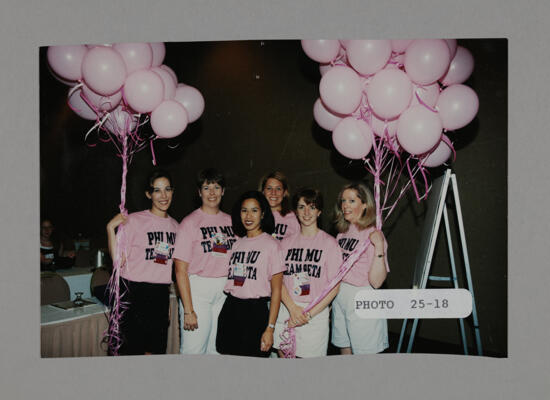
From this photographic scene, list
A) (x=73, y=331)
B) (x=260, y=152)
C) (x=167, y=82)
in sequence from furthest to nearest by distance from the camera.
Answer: (x=260, y=152), (x=73, y=331), (x=167, y=82)

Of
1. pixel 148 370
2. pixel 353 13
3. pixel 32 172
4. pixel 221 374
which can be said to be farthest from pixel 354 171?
pixel 32 172

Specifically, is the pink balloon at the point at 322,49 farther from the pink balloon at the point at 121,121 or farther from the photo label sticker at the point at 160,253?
the photo label sticker at the point at 160,253

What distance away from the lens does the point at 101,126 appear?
7.53ft

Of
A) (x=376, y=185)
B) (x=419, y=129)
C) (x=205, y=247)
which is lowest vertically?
(x=205, y=247)

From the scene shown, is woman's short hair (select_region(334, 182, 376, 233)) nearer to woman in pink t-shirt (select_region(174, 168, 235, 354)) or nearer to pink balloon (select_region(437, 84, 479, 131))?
pink balloon (select_region(437, 84, 479, 131))

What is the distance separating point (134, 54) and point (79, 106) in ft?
1.40

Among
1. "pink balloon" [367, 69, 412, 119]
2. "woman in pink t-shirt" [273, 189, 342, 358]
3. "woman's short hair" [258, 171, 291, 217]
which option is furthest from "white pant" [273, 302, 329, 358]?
"pink balloon" [367, 69, 412, 119]

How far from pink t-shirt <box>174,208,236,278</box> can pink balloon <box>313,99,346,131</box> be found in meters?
0.80

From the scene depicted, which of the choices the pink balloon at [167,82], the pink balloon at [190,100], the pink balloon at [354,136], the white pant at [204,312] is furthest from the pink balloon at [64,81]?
the pink balloon at [354,136]

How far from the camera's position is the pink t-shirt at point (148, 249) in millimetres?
2266

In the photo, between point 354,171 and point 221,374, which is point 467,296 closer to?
point 354,171

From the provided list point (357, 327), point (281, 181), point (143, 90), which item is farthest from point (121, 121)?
point (357, 327)

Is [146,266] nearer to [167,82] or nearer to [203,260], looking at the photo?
[203,260]

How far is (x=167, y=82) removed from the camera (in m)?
2.13
